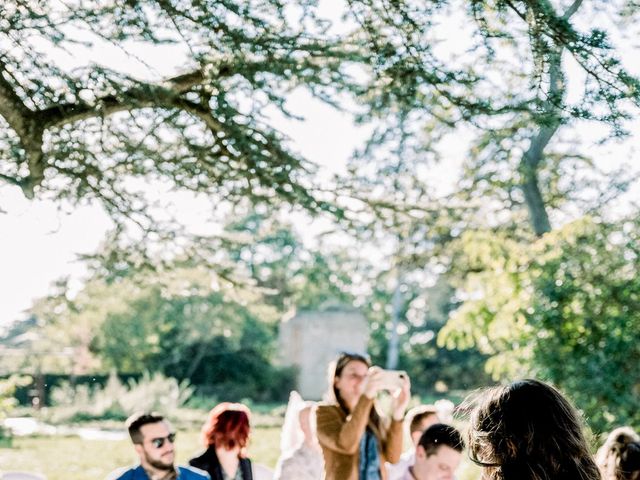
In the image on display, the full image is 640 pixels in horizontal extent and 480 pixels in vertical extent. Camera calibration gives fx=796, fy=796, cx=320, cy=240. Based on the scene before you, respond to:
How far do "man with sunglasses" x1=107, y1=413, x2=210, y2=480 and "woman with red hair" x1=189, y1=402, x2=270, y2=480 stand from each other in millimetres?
230

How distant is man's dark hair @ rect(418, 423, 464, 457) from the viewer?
13.5 feet

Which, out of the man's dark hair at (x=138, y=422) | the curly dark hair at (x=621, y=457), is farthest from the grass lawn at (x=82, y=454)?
the curly dark hair at (x=621, y=457)

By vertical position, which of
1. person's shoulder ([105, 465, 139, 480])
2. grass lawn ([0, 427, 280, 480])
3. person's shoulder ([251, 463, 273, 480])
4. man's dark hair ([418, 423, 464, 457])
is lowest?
grass lawn ([0, 427, 280, 480])

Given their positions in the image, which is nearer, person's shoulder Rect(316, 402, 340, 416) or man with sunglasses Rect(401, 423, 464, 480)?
man with sunglasses Rect(401, 423, 464, 480)

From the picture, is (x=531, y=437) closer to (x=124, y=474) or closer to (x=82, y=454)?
(x=124, y=474)

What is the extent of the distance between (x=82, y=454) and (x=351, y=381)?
29.7 feet

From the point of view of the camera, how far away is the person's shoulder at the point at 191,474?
4.56 m

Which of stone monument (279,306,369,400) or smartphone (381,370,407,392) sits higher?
stone monument (279,306,369,400)

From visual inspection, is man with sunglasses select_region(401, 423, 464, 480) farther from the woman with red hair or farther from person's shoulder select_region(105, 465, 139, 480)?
person's shoulder select_region(105, 465, 139, 480)

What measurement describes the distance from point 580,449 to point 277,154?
404 cm

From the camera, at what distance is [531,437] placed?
74.2 inches

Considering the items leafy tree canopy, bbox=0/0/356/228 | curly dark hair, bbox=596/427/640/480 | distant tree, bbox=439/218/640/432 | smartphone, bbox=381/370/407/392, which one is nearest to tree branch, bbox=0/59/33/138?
leafy tree canopy, bbox=0/0/356/228

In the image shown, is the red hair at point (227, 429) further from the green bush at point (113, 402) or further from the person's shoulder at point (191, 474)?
the green bush at point (113, 402)

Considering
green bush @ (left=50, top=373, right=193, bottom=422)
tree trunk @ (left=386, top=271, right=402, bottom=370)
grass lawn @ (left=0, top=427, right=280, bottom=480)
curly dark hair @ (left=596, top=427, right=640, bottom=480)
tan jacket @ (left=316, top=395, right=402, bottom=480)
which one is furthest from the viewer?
tree trunk @ (left=386, top=271, right=402, bottom=370)
